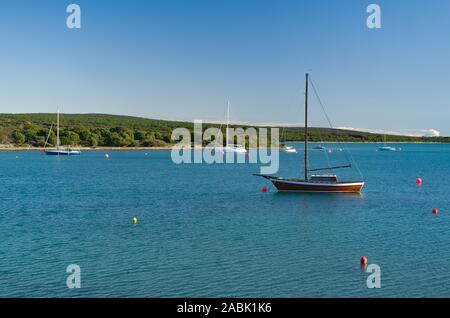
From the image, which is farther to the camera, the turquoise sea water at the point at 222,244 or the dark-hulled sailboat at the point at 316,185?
the dark-hulled sailboat at the point at 316,185

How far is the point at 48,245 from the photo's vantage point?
30.7 metres

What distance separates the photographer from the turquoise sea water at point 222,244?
23031mm

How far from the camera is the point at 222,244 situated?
31016mm

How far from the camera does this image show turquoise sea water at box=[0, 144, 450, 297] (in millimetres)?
23031
